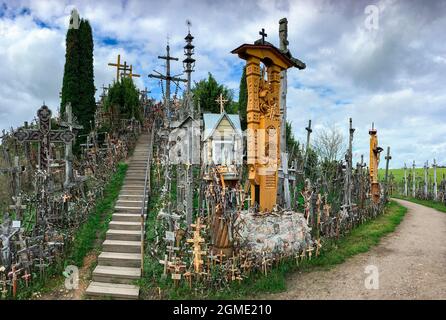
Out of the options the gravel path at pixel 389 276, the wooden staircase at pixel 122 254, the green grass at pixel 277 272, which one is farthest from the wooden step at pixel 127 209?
the gravel path at pixel 389 276

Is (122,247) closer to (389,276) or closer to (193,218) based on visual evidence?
(193,218)

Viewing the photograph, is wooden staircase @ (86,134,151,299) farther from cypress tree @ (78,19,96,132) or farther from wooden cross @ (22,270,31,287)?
cypress tree @ (78,19,96,132)

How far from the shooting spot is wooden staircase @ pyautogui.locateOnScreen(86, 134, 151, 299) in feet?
27.5

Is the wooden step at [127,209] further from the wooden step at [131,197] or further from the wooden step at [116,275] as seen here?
the wooden step at [116,275]

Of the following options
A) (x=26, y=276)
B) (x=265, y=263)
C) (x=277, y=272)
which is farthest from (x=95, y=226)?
(x=277, y=272)

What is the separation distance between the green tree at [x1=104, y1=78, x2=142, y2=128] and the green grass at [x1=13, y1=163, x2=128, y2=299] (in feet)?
29.0

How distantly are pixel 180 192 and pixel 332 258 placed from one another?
5.53m

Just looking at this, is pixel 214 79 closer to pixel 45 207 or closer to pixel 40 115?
pixel 40 115

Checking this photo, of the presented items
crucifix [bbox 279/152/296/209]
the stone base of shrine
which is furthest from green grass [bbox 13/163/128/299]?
crucifix [bbox 279/152/296/209]

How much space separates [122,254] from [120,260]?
347 millimetres

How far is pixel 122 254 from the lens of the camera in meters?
9.81

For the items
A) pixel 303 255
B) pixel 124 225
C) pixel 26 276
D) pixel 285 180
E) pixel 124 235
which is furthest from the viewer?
pixel 285 180

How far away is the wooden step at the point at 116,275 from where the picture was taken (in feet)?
28.8

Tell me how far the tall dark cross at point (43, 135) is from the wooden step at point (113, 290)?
4.76 metres
